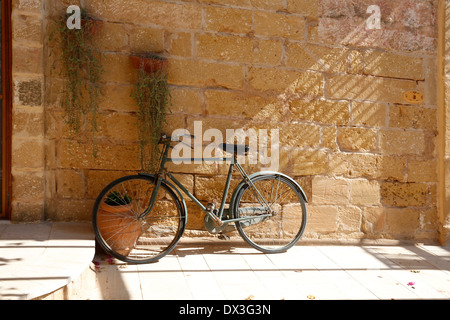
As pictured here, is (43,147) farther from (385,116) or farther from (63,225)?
(385,116)

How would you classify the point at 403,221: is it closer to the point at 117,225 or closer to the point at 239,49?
the point at 239,49

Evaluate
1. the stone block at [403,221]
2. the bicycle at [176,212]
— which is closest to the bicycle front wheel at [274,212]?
the bicycle at [176,212]

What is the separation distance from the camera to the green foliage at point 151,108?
4.11 meters

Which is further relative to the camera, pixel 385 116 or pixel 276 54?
pixel 385 116

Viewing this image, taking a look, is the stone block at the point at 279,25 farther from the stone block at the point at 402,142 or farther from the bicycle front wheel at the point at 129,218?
the bicycle front wheel at the point at 129,218

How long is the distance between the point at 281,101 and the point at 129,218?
177 centimetres

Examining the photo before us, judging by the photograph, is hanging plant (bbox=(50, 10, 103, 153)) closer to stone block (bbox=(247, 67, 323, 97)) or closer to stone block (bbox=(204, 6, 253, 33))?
stone block (bbox=(204, 6, 253, 33))

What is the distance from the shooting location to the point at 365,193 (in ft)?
15.7

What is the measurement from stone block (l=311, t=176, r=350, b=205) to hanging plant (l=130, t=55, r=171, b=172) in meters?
1.56

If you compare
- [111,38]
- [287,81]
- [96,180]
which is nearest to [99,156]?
[96,180]

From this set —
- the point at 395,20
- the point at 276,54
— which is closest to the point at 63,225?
the point at 276,54

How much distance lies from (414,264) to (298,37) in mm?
2272

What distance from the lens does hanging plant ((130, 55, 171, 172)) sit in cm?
411

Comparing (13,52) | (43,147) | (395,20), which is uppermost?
(395,20)
